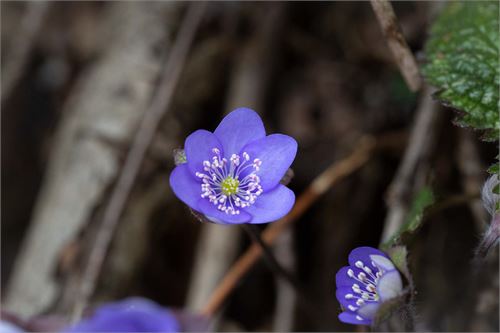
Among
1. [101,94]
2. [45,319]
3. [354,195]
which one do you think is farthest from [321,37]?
[45,319]

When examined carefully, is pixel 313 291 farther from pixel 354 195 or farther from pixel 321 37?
pixel 321 37

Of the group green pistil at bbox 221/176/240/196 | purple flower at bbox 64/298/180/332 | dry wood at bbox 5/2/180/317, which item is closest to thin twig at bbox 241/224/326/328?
green pistil at bbox 221/176/240/196

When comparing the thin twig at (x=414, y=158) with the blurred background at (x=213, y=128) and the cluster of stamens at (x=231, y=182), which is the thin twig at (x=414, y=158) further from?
the cluster of stamens at (x=231, y=182)

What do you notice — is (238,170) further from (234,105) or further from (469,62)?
(234,105)

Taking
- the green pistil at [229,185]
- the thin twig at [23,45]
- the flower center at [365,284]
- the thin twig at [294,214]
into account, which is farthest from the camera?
the thin twig at [23,45]

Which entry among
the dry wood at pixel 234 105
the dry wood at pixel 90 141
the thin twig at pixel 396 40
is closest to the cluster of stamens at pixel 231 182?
the thin twig at pixel 396 40

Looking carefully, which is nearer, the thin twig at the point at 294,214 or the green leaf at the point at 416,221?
Answer: the green leaf at the point at 416,221
